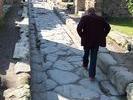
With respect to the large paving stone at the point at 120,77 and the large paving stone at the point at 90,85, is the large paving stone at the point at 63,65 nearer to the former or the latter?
the large paving stone at the point at 90,85

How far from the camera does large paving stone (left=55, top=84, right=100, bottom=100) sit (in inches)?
285

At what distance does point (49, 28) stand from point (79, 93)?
27.8 ft

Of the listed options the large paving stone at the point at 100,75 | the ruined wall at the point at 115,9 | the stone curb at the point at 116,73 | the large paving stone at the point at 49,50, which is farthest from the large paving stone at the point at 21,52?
the ruined wall at the point at 115,9

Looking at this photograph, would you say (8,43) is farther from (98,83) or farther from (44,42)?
(98,83)

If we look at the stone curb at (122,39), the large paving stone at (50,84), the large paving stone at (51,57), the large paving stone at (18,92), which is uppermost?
the large paving stone at (18,92)

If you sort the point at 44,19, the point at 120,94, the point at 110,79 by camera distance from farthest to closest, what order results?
the point at 44,19 < the point at 110,79 < the point at 120,94

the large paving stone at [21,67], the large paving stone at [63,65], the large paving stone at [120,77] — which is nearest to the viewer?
the large paving stone at [21,67]

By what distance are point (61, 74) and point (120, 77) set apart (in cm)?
182

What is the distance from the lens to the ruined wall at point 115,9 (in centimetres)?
1742

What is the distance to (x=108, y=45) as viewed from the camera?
1135 cm

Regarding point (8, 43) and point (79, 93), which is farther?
point (8, 43)

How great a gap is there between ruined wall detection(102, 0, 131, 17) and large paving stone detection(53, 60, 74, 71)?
8147 millimetres

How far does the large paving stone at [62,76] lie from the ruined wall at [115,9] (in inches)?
357

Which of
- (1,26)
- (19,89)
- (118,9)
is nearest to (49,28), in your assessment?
(1,26)
